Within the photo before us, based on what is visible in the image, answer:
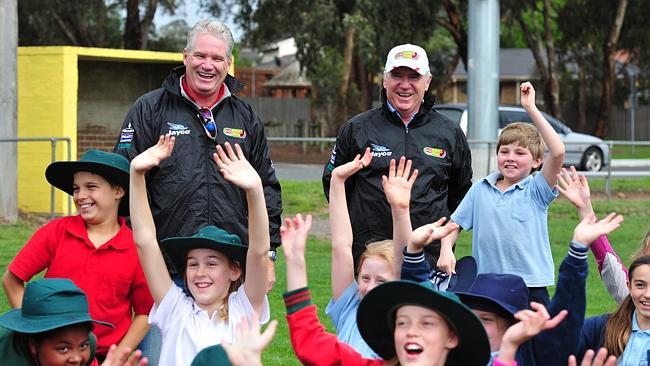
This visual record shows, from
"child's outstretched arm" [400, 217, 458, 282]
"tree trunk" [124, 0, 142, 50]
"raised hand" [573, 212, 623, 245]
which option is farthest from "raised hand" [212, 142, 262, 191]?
"tree trunk" [124, 0, 142, 50]

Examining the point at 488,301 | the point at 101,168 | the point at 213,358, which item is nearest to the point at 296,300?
the point at 213,358

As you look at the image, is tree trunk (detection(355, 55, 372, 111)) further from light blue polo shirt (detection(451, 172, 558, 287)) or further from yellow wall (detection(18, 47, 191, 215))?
light blue polo shirt (detection(451, 172, 558, 287))

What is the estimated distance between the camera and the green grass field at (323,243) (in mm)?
9945

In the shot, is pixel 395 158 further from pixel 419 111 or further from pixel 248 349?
pixel 248 349

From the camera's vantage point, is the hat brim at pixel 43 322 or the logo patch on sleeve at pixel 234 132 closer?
the hat brim at pixel 43 322

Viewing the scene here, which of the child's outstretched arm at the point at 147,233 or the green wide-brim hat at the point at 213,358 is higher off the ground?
the child's outstretched arm at the point at 147,233

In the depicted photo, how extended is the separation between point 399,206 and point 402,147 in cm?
148

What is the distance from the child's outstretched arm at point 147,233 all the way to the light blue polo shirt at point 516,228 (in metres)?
2.18

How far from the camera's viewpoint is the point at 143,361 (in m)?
4.21

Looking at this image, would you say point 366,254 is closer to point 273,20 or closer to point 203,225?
point 203,225

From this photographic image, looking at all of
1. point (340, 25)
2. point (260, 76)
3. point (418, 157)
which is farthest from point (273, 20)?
point (260, 76)

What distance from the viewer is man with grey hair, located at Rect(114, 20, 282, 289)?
Answer: 6.00m

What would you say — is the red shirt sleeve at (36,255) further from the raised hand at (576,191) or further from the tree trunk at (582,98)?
the tree trunk at (582,98)

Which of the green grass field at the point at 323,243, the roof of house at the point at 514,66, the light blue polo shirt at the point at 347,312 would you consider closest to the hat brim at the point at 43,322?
the light blue polo shirt at the point at 347,312
